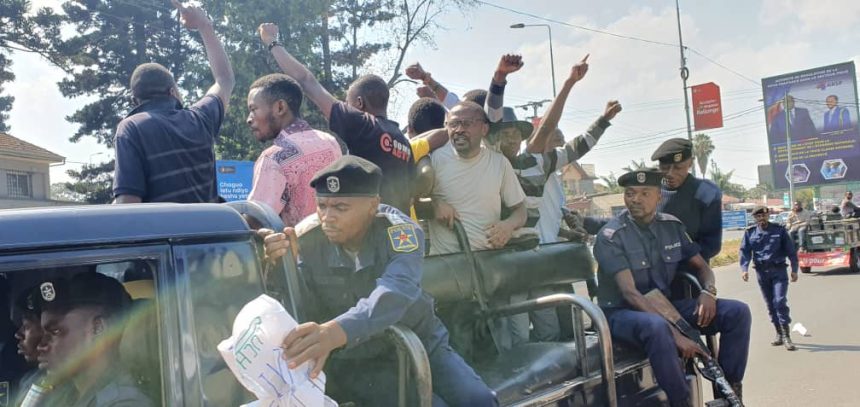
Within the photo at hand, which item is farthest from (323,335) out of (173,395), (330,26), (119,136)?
(330,26)

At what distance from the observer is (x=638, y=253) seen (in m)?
3.69

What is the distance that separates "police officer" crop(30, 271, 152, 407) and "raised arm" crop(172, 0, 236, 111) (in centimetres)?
171

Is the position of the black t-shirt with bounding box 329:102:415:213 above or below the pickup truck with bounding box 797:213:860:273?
above

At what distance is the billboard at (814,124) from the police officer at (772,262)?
28458mm

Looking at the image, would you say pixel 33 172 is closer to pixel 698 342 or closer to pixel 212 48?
pixel 212 48

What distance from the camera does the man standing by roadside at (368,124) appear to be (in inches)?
124

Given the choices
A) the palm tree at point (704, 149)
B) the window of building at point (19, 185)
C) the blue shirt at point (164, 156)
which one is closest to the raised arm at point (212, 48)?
the blue shirt at point (164, 156)

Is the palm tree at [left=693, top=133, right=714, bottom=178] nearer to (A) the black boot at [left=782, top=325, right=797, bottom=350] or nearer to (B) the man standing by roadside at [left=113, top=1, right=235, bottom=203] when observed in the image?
(A) the black boot at [left=782, top=325, right=797, bottom=350]

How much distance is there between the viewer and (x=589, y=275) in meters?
3.62

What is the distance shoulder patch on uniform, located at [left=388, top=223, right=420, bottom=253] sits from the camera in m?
2.26

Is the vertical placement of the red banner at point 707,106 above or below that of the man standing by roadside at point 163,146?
above

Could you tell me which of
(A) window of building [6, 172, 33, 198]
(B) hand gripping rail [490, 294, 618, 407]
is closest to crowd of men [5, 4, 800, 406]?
(B) hand gripping rail [490, 294, 618, 407]

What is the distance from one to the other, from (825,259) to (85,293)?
17.2 metres

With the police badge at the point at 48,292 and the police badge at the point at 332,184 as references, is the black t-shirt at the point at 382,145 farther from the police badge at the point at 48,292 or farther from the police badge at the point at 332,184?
the police badge at the point at 48,292
